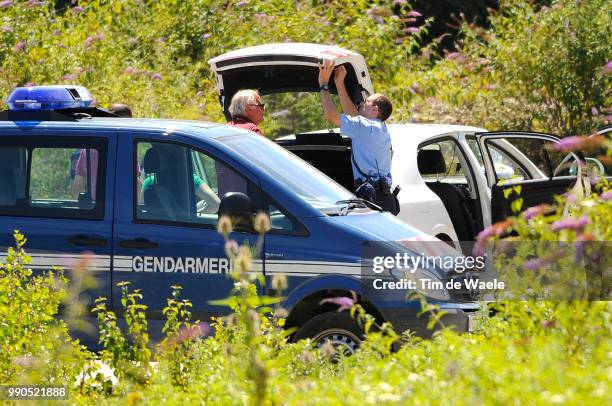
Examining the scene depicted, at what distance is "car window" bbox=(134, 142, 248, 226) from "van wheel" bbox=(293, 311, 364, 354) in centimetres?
83

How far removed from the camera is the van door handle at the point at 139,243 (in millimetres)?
7199

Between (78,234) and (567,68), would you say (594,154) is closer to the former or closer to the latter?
(567,68)

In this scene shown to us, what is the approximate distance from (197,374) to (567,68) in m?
12.5

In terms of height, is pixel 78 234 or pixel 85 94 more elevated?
pixel 85 94

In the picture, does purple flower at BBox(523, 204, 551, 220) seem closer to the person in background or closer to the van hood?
the person in background

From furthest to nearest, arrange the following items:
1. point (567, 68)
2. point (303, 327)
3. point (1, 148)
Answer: point (567, 68) → point (1, 148) → point (303, 327)

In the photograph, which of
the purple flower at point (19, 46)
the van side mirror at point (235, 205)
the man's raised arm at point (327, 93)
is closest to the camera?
the van side mirror at point (235, 205)

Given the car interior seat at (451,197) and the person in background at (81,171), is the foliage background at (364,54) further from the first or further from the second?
the person in background at (81,171)

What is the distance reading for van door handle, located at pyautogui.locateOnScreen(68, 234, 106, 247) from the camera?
23.8 ft

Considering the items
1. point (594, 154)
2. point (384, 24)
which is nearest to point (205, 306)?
point (594, 154)

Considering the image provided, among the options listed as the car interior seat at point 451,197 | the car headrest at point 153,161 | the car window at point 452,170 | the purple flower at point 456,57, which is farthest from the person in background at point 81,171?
the purple flower at point 456,57

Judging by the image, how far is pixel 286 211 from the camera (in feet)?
23.4

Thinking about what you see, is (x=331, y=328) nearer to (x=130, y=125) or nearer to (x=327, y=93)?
(x=130, y=125)

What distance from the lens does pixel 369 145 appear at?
29.7 feet
